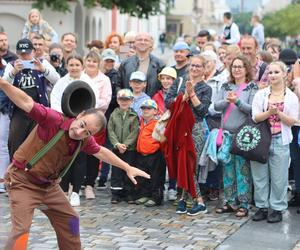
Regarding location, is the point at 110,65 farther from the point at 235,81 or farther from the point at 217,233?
the point at 217,233

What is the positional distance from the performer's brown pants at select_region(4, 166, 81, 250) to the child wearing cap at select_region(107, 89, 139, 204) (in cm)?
327

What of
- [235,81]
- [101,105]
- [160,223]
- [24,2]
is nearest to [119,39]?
[101,105]

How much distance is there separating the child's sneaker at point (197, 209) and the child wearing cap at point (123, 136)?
0.91 meters

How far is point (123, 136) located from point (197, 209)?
4.60 feet

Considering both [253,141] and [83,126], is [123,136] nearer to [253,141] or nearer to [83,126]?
[253,141]

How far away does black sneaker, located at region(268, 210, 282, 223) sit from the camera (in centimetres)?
888

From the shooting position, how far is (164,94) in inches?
404

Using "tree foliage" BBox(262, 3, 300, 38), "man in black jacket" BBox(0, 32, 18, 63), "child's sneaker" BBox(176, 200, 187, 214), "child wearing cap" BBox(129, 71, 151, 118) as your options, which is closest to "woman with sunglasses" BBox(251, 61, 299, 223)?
"child's sneaker" BBox(176, 200, 187, 214)

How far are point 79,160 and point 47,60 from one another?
167cm

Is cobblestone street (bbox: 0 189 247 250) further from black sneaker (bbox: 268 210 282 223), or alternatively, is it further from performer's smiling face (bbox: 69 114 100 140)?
performer's smiling face (bbox: 69 114 100 140)

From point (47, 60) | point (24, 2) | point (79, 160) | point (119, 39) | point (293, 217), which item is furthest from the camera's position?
point (24, 2)

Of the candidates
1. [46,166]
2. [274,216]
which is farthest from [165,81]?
[46,166]

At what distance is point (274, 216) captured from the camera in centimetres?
894

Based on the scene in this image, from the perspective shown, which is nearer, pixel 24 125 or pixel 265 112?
pixel 265 112
